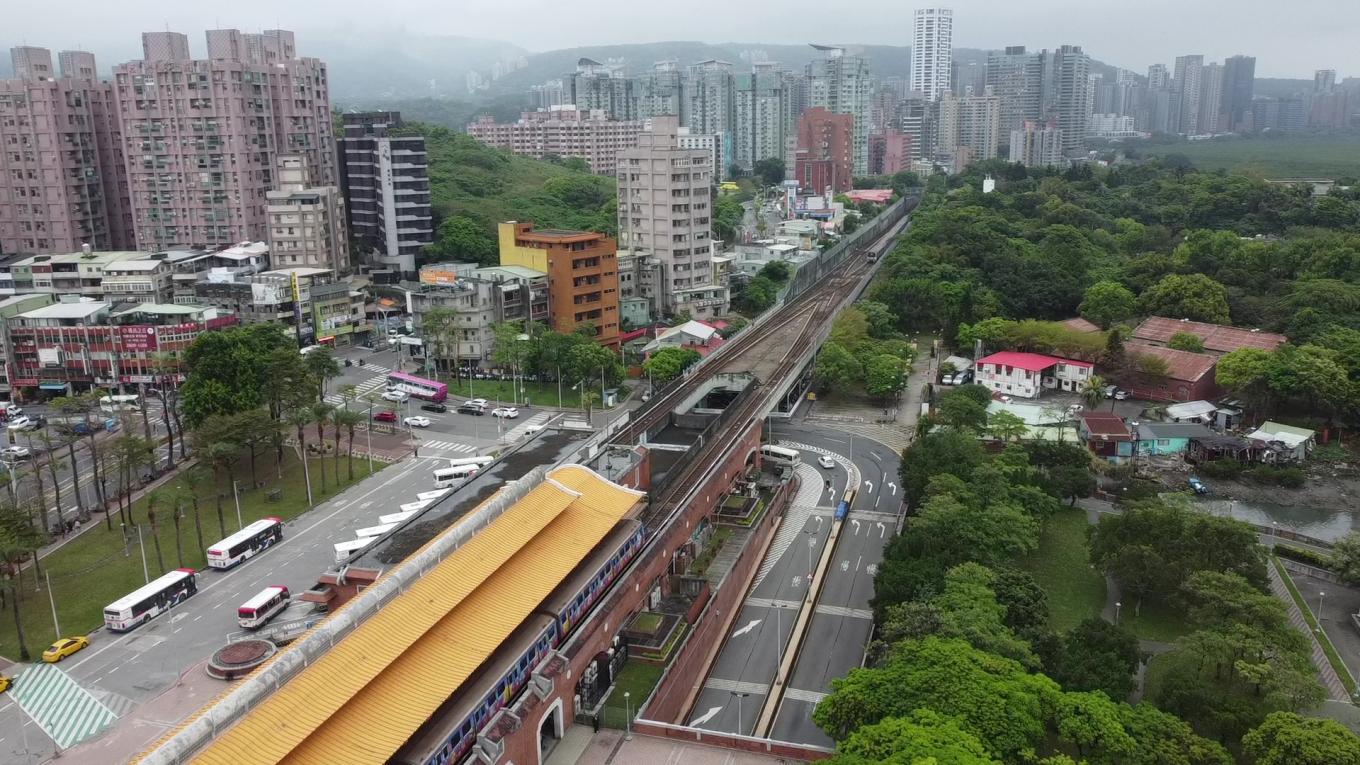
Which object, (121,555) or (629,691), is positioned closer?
(629,691)

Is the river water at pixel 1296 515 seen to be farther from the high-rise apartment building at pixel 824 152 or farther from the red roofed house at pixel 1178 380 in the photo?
the high-rise apartment building at pixel 824 152

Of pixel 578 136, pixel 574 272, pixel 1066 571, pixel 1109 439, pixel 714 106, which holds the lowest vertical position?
pixel 1066 571

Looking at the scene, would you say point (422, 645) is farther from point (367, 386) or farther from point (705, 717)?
point (367, 386)

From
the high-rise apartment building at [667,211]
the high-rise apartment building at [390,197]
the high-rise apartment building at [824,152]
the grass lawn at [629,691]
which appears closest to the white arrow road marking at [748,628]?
the grass lawn at [629,691]

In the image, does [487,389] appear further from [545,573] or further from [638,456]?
[545,573]

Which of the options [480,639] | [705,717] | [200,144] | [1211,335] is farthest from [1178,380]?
[200,144]

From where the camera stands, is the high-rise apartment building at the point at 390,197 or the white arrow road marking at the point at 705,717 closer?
the white arrow road marking at the point at 705,717
